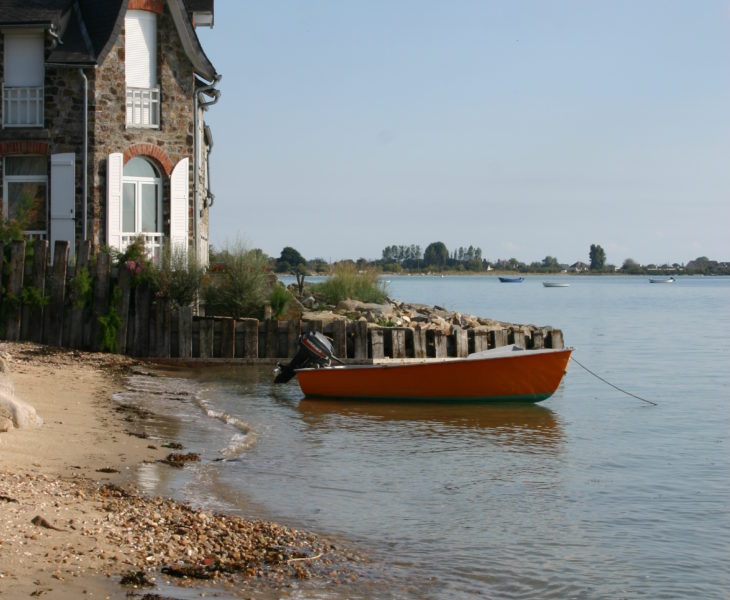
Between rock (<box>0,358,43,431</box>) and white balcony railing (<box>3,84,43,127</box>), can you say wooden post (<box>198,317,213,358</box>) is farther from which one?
rock (<box>0,358,43,431</box>)

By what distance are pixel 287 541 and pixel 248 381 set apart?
42.8 feet

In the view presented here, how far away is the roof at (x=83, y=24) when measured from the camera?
2616cm

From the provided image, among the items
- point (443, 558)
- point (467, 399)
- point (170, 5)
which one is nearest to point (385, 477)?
point (443, 558)

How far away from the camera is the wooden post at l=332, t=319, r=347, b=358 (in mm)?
24109

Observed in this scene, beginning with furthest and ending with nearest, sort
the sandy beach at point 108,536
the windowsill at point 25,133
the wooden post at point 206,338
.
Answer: the windowsill at point 25,133
the wooden post at point 206,338
the sandy beach at point 108,536

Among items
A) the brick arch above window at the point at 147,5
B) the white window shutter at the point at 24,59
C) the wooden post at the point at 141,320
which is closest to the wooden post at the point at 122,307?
the wooden post at the point at 141,320

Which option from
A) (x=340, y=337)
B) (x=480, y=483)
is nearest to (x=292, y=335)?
(x=340, y=337)

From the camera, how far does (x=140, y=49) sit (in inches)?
1067

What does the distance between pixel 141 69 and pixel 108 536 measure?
21.4m

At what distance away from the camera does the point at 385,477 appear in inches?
502

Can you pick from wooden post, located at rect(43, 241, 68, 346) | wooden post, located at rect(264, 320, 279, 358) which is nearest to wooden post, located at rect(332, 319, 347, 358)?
wooden post, located at rect(264, 320, 279, 358)

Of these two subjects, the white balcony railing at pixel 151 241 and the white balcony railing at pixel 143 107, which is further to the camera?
the white balcony railing at pixel 143 107

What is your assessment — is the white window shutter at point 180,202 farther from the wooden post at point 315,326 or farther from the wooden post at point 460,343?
the wooden post at point 460,343

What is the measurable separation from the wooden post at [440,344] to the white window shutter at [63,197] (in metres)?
10.3
